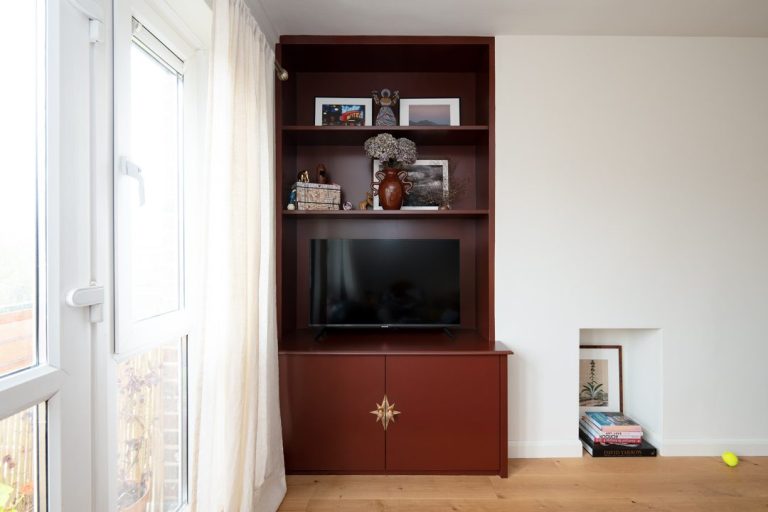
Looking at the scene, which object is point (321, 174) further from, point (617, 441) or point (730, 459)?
point (730, 459)

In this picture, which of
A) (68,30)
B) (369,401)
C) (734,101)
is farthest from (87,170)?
(734,101)

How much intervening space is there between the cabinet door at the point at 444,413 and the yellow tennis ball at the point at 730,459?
53.5 inches

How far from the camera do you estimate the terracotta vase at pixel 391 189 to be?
245cm

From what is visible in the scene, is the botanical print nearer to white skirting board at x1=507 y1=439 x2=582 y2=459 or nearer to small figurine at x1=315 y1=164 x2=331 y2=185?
white skirting board at x1=507 y1=439 x2=582 y2=459

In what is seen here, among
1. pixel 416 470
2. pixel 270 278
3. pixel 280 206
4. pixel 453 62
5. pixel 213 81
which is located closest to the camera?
pixel 213 81

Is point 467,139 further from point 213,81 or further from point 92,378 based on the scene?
point 92,378

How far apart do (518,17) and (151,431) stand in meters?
2.62

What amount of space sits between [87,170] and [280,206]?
127 centimetres

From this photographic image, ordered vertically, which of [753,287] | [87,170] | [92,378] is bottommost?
[92,378]

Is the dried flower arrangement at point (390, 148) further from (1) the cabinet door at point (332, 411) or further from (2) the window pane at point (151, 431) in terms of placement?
(2) the window pane at point (151, 431)

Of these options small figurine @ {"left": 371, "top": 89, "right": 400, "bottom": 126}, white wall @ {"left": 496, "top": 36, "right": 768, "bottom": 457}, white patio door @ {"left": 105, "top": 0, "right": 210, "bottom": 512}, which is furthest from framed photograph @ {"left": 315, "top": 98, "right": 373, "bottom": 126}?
white patio door @ {"left": 105, "top": 0, "right": 210, "bottom": 512}

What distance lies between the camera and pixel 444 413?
222cm

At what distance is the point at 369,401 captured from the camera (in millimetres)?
2217

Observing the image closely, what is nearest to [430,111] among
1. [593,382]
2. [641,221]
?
[641,221]
